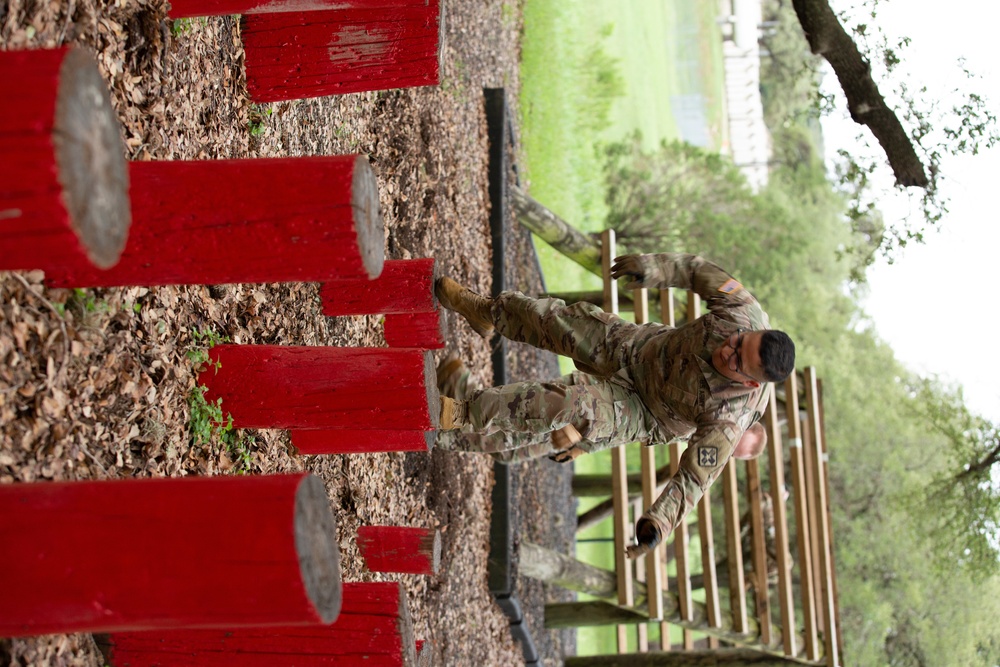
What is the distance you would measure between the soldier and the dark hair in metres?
0.11

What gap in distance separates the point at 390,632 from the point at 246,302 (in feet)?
6.04

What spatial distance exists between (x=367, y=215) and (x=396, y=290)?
1.73 m

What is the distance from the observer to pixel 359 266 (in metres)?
2.55

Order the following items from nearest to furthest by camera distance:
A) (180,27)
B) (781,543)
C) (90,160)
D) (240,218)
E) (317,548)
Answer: (90,160) → (317,548) → (240,218) → (180,27) → (781,543)

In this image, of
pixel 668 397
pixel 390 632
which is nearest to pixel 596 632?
pixel 668 397

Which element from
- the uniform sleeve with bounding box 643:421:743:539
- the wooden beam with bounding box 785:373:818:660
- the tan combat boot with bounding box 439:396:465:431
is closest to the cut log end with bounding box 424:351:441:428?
the tan combat boot with bounding box 439:396:465:431

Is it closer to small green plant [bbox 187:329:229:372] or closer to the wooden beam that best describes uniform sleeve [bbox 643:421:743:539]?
small green plant [bbox 187:329:229:372]

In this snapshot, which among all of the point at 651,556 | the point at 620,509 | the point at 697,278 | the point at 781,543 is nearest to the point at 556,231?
the point at 620,509

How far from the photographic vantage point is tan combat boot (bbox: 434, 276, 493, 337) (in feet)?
14.6

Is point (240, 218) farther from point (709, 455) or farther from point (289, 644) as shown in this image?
point (709, 455)

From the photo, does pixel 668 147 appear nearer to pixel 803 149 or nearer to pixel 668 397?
pixel 668 397

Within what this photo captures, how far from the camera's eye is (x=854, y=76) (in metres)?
6.15

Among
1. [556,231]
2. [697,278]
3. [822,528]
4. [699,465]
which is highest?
[556,231]

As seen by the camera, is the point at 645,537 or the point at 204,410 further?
the point at 645,537
